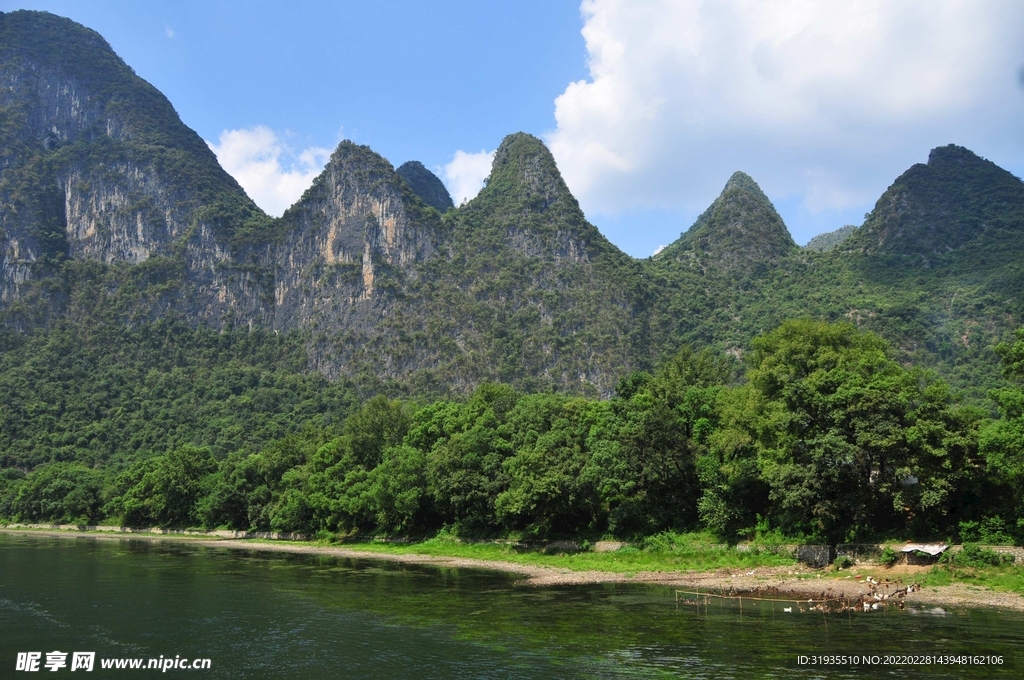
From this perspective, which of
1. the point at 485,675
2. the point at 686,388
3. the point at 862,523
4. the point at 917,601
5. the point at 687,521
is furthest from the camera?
the point at 686,388

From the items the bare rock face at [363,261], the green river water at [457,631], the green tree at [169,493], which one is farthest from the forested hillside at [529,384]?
the green river water at [457,631]

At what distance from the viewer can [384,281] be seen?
18800 centimetres

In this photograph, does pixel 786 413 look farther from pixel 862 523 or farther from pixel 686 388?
pixel 686 388

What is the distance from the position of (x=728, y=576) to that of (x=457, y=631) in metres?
18.0

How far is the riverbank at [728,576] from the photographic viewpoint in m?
30.2

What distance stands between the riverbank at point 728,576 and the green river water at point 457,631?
2.20m

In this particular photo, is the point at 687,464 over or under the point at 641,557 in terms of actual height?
over

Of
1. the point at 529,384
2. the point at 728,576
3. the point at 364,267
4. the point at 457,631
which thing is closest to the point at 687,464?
the point at 728,576

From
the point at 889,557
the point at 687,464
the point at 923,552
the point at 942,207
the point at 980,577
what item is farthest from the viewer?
the point at 942,207

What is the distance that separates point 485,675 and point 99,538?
8017 cm

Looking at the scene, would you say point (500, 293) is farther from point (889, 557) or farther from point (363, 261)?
point (889, 557)

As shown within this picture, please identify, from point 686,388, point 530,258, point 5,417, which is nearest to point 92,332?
point 5,417

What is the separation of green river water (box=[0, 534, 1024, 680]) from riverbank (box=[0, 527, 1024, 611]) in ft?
7.21

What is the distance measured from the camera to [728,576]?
37969 millimetres
